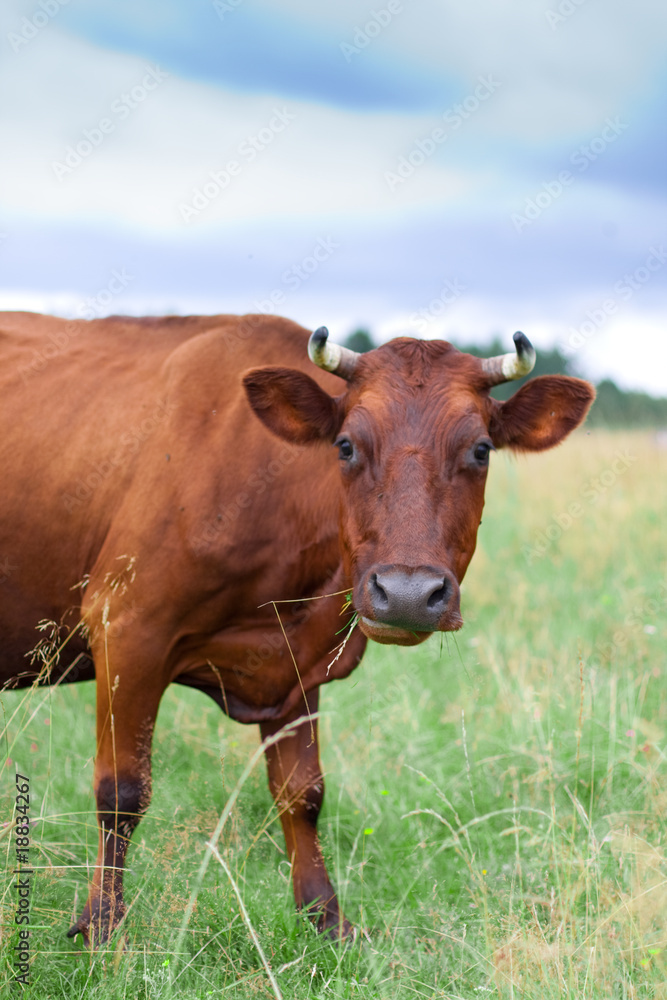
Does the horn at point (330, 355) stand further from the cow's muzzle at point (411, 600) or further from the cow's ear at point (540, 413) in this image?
the cow's muzzle at point (411, 600)

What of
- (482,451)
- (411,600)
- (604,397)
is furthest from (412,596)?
(604,397)

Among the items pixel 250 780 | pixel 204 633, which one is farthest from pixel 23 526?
pixel 250 780

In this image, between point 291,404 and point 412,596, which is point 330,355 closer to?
point 291,404

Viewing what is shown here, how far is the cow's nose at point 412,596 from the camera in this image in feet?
10.4

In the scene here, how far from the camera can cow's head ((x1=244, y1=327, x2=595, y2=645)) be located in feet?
10.7

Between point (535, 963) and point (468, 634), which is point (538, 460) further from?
point (535, 963)

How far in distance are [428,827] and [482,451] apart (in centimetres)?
229

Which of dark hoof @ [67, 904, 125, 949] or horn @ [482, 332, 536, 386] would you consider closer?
dark hoof @ [67, 904, 125, 949]

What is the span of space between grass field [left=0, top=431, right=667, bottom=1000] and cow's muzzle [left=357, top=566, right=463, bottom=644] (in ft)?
1.10

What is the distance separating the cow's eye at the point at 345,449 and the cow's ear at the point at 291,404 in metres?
0.29

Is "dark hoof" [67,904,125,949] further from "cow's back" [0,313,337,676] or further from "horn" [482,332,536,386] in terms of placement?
"horn" [482,332,536,386]

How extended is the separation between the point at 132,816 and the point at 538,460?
11255mm

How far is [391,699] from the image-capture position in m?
6.12

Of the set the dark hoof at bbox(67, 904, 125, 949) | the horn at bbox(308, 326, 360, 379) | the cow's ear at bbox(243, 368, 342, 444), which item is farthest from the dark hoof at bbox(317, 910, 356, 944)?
the horn at bbox(308, 326, 360, 379)
